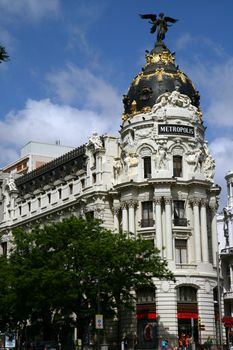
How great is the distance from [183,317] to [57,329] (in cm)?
1461

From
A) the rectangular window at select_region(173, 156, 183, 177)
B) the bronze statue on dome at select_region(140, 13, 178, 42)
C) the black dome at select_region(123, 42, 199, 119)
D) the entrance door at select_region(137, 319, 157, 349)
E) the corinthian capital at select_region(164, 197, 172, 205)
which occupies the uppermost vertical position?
the bronze statue on dome at select_region(140, 13, 178, 42)

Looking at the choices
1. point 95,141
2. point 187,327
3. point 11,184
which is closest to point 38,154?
point 11,184

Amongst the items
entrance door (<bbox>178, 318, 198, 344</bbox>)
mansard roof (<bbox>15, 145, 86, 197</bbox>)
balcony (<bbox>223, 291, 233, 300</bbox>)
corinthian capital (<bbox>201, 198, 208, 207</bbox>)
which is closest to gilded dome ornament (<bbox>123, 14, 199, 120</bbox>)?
mansard roof (<bbox>15, 145, 86, 197</bbox>)

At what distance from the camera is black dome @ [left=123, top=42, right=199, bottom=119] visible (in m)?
85.2

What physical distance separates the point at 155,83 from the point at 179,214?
17.1m

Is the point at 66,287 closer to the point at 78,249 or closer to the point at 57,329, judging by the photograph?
the point at 78,249

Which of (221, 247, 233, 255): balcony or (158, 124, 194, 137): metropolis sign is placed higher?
(158, 124, 194, 137): metropolis sign

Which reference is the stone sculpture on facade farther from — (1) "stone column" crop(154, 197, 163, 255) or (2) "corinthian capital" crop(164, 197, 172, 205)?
(1) "stone column" crop(154, 197, 163, 255)

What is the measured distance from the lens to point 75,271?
64.5m

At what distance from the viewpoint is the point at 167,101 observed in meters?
83.3

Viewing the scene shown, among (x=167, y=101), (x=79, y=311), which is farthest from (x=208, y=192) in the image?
(x=79, y=311)

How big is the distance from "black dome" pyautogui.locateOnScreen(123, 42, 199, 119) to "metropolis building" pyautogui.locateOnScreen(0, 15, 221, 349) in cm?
13

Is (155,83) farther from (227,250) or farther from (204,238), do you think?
(227,250)

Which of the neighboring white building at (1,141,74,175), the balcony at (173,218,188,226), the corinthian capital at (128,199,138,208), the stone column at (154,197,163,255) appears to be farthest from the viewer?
the neighboring white building at (1,141,74,175)
